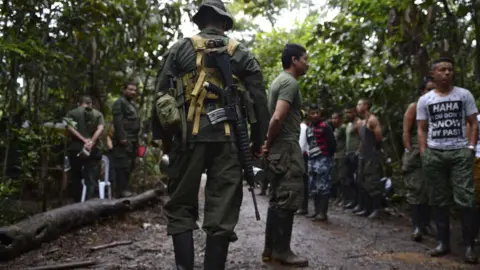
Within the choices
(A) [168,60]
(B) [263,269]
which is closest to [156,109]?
(A) [168,60]

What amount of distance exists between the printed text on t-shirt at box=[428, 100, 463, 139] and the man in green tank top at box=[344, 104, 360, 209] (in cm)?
380

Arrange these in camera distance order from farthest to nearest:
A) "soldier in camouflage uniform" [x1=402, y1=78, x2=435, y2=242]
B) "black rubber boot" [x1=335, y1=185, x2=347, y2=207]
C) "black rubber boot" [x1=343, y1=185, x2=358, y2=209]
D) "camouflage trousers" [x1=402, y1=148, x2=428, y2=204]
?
1. "black rubber boot" [x1=335, y1=185, x2=347, y2=207]
2. "black rubber boot" [x1=343, y1=185, x2=358, y2=209]
3. "camouflage trousers" [x1=402, y1=148, x2=428, y2=204]
4. "soldier in camouflage uniform" [x1=402, y1=78, x2=435, y2=242]

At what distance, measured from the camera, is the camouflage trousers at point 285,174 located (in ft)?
13.5

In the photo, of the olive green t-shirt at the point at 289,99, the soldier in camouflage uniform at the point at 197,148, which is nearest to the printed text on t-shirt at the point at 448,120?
the olive green t-shirt at the point at 289,99

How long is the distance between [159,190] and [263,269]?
440 cm

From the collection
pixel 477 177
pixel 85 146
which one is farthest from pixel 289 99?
pixel 85 146

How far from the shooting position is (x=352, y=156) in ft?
28.6

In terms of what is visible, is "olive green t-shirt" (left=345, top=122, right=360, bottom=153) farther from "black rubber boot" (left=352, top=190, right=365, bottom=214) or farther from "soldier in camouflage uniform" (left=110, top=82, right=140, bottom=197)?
"soldier in camouflage uniform" (left=110, top=82, right=140, bottom=197)

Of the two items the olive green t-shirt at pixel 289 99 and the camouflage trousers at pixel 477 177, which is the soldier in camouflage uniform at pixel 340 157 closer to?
the camouflage trousers at pixel 477 177

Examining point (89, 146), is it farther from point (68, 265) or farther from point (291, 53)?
point (291, 53)

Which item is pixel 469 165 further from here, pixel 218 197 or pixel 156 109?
pixel 156 109

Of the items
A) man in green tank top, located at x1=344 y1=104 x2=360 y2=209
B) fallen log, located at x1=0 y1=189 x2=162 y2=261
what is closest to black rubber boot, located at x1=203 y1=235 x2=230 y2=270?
fallen log, located at x1=0 y1=189 x2=162 y2=261

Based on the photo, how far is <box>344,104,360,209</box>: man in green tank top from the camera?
8680mm

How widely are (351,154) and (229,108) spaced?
19.7 feet
